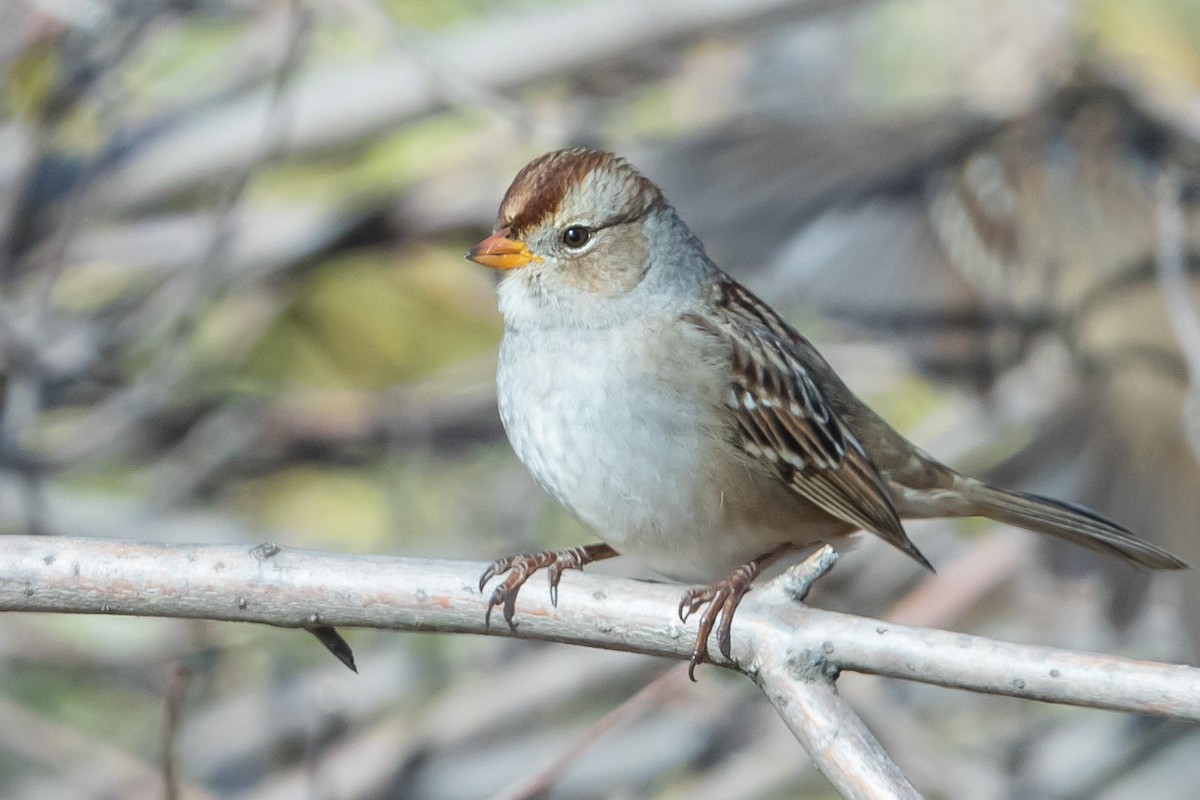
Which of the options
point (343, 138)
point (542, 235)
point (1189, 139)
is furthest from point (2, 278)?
point (1189, 139)

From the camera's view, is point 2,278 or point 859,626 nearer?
point 859,626

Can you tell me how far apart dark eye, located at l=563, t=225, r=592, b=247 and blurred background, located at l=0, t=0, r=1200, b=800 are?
731 millimetres

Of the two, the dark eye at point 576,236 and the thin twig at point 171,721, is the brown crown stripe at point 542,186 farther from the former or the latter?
the thin twig at point 171,721

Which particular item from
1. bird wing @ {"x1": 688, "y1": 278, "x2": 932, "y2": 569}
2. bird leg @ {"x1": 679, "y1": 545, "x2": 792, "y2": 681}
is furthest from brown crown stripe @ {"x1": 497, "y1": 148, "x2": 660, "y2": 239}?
bird leg @ {"x1": 679, "y1": 545, "x2": 792, "y2": 681}

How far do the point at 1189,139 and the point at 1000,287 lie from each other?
564 millimetres

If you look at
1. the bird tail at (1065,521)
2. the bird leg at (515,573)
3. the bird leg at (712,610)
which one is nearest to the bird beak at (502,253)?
the bird leg at (515,573)

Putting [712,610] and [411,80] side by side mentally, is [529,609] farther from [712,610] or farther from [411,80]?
[411,80]

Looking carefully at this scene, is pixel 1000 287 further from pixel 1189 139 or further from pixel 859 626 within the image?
pixel 859 626

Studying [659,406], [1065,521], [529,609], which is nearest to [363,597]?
[529,609]

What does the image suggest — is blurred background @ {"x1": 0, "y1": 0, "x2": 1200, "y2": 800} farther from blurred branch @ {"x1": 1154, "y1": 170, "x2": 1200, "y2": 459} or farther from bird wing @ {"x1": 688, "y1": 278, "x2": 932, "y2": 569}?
bird wing @ {"x1": 688, "y1": 278, "x2": 932, "y2": 569}

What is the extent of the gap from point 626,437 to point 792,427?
0.37 metres

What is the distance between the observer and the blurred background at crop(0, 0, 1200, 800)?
11.4 ft

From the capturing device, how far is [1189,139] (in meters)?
3.61

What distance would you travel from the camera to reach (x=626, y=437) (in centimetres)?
231
